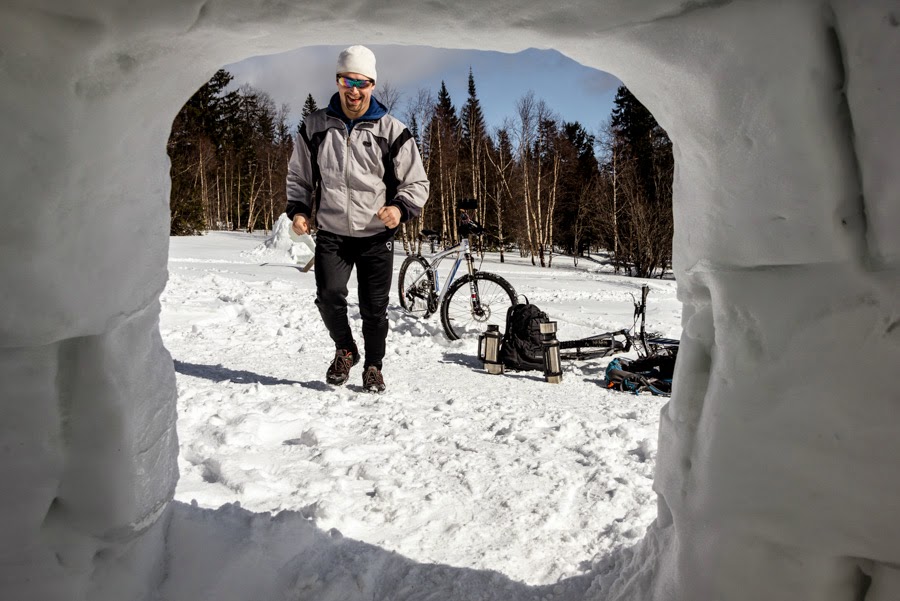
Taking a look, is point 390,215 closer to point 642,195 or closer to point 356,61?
point 356,61

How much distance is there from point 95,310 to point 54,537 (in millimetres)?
515

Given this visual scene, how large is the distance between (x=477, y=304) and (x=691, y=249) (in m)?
4.83

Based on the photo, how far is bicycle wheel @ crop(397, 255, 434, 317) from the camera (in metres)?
7.10

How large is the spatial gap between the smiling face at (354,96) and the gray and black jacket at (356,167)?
41 millimetres

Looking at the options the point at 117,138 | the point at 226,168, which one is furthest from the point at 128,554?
the point at 226,168

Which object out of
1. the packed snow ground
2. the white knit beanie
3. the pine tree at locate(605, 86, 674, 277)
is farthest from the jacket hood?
the pine tree at locate(605, 86, 674, 277)

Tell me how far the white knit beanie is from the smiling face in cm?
3

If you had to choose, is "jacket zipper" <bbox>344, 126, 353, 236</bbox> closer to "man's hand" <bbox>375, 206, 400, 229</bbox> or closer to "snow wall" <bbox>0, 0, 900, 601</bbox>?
"man's hand" <bbox>375, 206, 400, 229</bbox>

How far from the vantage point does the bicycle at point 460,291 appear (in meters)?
6.02

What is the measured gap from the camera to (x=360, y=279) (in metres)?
3.82

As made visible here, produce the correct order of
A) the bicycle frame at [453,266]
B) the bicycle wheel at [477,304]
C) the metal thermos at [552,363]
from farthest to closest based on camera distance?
the bicycle frame at [453,266] < the bicycle wheel at [477,304] < the metal thermos at [552,363]

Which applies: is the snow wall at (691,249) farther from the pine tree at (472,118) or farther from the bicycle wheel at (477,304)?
the pine tree at (472,118)

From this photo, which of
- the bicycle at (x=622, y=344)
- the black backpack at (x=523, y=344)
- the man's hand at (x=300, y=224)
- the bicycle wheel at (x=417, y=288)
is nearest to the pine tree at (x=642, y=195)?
the bicycle wheel at (x=417, y=288)

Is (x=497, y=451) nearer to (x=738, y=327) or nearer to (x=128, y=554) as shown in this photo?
(x=128, y=554)
